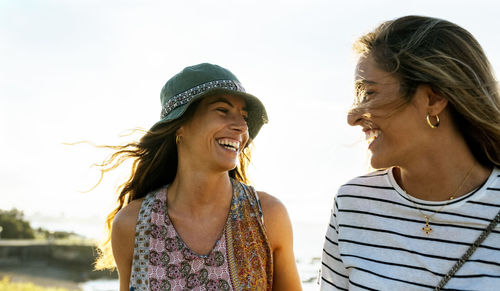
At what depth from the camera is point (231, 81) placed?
370 cm

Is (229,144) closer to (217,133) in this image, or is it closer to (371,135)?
(217,133)

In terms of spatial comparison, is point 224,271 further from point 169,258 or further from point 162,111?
point 162,111

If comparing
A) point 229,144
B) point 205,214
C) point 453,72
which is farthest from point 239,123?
point 453,72

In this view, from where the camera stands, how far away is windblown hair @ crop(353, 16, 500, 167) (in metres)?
2.61

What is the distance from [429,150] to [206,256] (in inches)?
62.7

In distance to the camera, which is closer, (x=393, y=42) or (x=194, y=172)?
(x=393, y=42)

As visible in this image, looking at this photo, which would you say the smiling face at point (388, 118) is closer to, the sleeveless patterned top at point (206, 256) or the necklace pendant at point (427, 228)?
the necklace pendant at point (427, 228)

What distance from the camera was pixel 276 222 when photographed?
383 cm

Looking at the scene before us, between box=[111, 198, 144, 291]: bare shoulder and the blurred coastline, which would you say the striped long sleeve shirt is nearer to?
box=[111, 198, 144, 291]: bare shoulder

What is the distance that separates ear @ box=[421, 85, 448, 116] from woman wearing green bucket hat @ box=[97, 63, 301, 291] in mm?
1313

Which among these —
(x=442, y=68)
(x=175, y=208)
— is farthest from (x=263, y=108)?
(x=442, y=68)

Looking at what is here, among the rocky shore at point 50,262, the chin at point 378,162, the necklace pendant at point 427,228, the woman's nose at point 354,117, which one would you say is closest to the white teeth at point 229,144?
the woman's nose at point 354,117

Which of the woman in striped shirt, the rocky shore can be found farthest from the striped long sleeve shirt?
the rocky shore

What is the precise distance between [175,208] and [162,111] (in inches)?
25.8
